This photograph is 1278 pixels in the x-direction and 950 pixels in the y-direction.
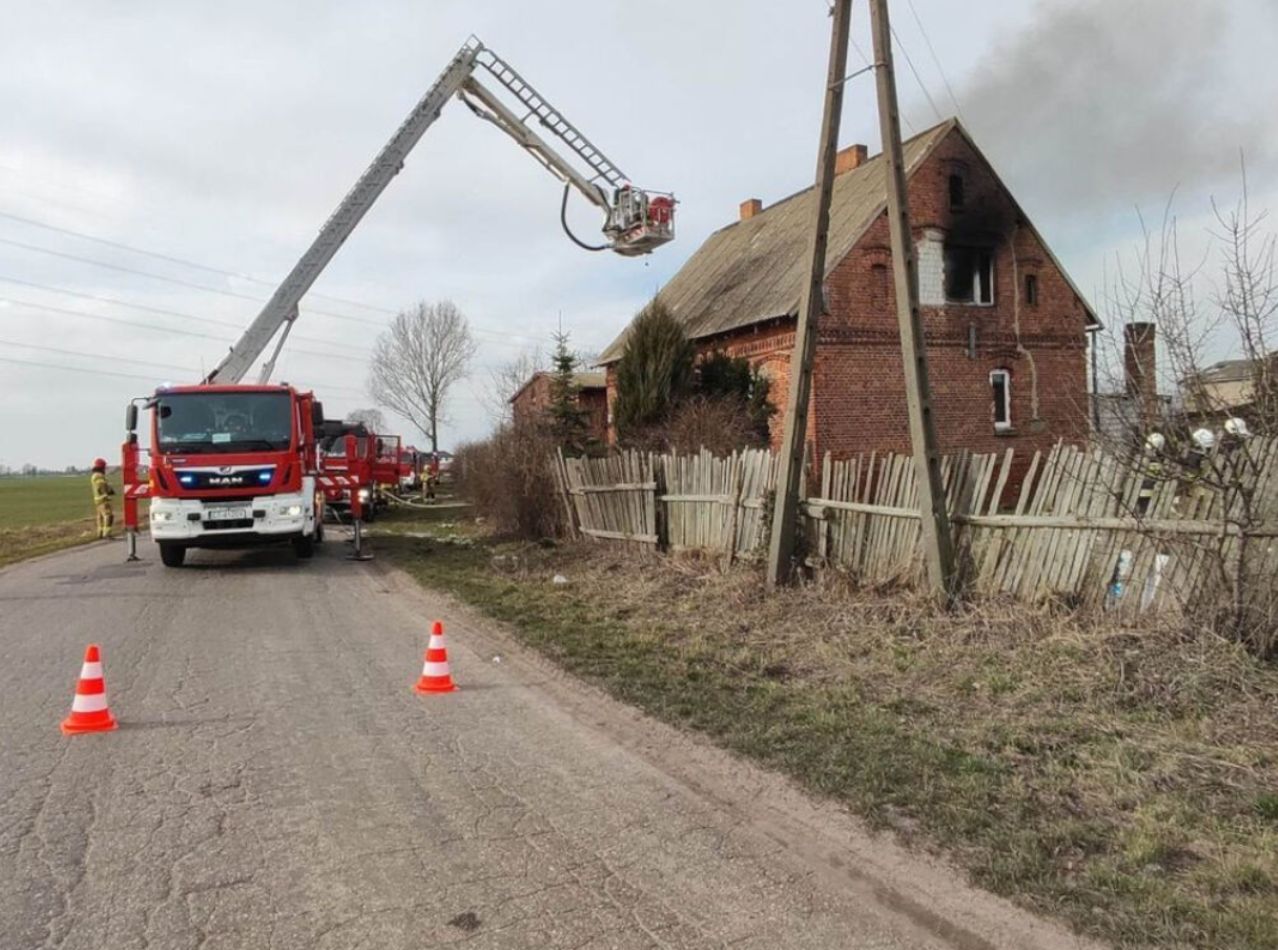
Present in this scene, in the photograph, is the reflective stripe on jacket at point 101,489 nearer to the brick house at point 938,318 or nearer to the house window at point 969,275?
the brick house at point 938,318

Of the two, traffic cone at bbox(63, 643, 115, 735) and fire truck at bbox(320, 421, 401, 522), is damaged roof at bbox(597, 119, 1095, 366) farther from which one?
traffic cone at bbox(63, 643, 115, 735)

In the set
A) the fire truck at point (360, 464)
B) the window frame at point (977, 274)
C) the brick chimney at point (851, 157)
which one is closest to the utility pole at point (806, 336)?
the fire truck at point (360, 464)

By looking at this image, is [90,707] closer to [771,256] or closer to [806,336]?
[806,336]

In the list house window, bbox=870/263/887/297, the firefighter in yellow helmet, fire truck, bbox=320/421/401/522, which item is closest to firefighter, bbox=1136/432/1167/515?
fire truck, bbox=320/421/401/522

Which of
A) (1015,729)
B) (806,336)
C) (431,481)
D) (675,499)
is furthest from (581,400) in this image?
(1015,729)

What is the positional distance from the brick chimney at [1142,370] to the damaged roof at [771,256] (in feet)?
43.1

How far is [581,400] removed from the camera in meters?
33.2

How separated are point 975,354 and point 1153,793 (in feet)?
69.0

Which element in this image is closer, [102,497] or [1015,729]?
[1015,729]

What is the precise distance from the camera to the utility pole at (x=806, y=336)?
9.16m

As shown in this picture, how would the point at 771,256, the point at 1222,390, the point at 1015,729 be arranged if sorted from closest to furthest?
1. the point at 1015,729
2. the point at 1222,390
3. the point at 771,256

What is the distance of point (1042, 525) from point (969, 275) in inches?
720

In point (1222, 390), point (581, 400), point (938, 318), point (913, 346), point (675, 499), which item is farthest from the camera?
point (581, 400)

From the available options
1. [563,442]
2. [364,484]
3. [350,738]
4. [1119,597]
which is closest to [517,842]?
[350,738]
